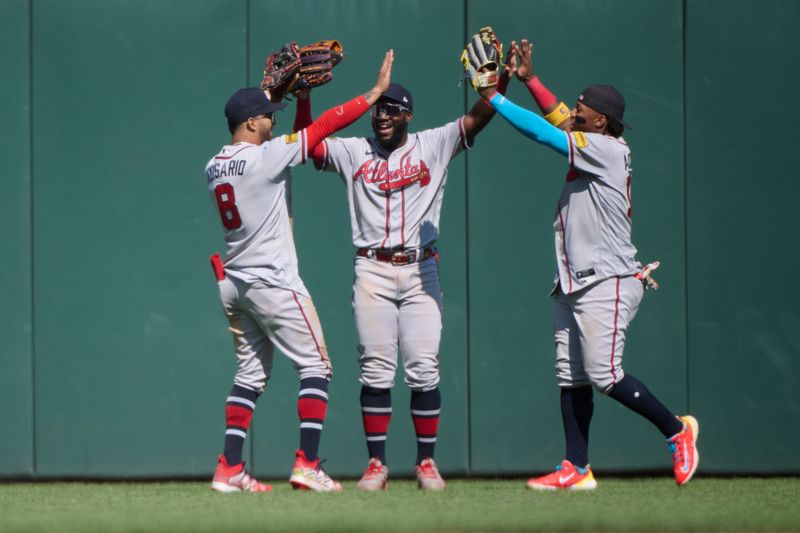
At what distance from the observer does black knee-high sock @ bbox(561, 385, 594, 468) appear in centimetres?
535

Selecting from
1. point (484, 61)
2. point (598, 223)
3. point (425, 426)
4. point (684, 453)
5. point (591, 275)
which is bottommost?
point (684, 453)

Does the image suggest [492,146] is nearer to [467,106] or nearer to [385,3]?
[467,106]

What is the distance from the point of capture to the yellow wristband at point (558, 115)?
558cm

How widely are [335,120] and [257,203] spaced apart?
511 mm

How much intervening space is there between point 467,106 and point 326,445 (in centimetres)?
209

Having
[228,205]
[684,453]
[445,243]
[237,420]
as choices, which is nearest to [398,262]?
[228,205]

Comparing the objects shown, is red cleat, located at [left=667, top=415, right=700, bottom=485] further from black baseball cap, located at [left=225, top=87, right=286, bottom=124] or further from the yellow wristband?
black baseball cap, located at [left=225, top=87, right=286, bottom=124]

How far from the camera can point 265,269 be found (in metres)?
5.28

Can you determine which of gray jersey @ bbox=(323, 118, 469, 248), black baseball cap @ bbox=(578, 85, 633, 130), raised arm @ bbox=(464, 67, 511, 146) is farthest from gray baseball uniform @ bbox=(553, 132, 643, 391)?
gray jersey @ bbox=(323, 118, 469, 248)

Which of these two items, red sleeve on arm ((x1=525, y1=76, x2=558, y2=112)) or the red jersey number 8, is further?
red sleeve on arm ((x1=525, y1=76, x2=558, y2=112))

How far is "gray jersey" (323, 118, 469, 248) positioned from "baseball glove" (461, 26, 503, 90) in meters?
0.34

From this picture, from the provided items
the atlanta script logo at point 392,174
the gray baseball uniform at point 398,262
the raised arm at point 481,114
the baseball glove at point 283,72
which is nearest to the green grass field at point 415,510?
the gray baseball uniform at point 398,262

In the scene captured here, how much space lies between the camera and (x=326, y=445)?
6691mm

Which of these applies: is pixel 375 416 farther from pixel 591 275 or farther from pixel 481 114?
pixel 481 114
